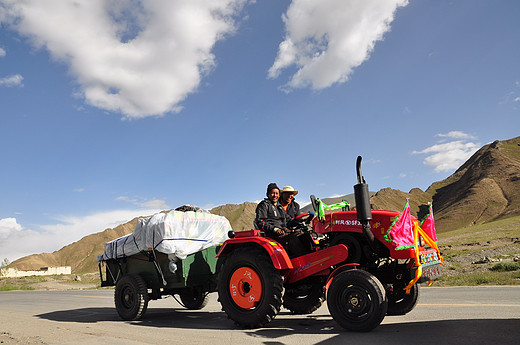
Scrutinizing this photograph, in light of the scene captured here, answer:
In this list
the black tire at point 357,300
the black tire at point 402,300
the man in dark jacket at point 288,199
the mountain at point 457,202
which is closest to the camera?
the black tire at point 357,300

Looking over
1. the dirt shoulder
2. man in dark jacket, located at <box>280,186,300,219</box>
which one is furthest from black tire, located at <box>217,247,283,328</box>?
the dirt shoulder

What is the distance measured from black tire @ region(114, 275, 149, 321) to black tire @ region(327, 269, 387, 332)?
4096mm

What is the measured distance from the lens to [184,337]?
5.54 m

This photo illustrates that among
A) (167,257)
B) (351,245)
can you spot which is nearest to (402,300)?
(351,245)

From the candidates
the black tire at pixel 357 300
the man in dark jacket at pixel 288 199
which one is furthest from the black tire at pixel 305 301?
the black tire at pixel 357 300

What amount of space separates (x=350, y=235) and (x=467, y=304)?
126 inches

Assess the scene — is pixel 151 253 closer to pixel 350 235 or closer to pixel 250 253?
pixel 250 253

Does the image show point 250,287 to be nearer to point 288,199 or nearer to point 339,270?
point 339,270

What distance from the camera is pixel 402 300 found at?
6.26 metres

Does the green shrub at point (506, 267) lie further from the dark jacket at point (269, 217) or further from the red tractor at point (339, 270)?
the dark jacket at point (269, 217)

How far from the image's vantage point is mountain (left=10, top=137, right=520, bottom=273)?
262 ft

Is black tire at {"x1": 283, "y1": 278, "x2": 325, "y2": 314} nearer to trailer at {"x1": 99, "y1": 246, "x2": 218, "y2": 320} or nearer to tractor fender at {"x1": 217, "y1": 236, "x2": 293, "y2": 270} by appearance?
tractor fender at {"x1": 217, "y1": 236, "x2": 293, "y2": 270}

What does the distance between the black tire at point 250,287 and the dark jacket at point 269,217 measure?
0.41m

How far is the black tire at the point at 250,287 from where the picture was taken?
5.75 meters
